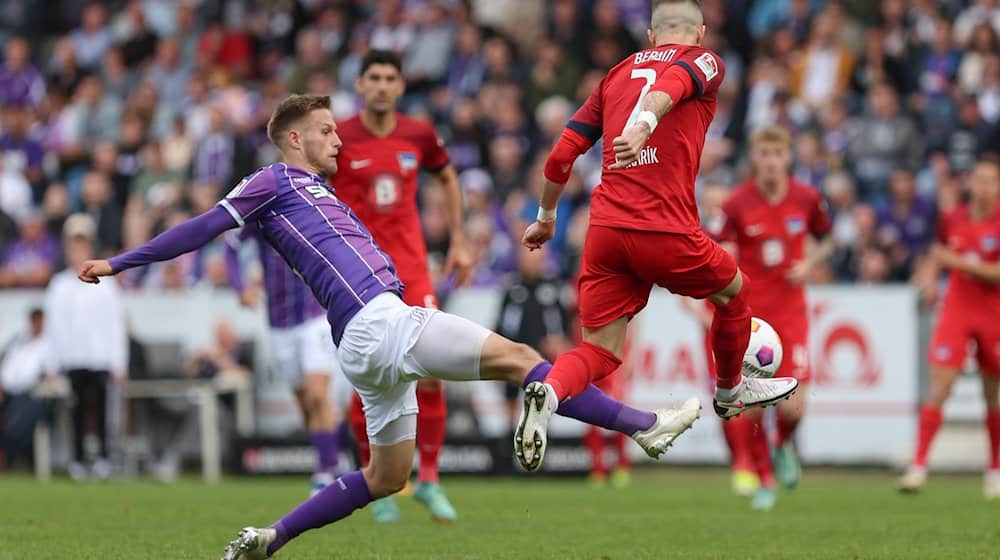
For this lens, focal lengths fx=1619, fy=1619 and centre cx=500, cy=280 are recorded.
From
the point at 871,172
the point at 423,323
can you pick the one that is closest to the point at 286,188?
the point at 423,323

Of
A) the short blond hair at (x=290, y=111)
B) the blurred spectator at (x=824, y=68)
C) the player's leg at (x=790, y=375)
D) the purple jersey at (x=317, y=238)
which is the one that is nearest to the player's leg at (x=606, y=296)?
the purple jersey at (x=317, y=238)

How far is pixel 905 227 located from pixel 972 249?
5.11m

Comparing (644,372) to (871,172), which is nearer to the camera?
(644,372)

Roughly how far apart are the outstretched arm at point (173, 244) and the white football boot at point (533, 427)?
60.9 inches

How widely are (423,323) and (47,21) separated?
2182 centimetres

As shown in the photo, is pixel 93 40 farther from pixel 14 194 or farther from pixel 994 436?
pixel 994 436

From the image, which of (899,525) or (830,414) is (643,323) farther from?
(899,525)

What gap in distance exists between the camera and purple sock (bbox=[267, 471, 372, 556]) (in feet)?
24.1

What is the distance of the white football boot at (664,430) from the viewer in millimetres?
7574

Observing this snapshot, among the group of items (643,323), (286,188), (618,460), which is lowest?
(618,460)

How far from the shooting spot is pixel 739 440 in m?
13.5

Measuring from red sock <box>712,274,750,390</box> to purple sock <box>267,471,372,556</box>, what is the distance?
7.07 feet

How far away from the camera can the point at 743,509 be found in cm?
1216

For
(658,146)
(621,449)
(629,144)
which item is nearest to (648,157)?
(658,146)
